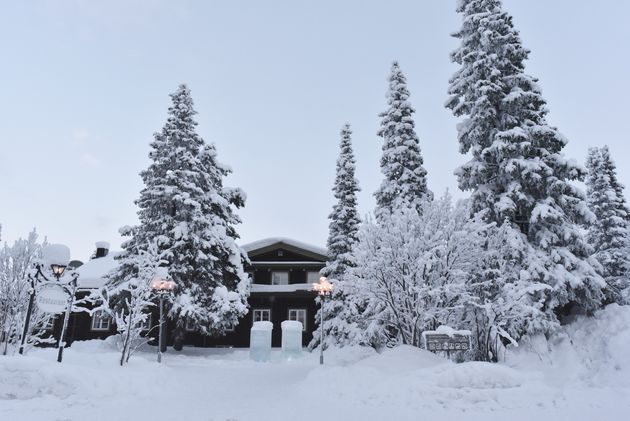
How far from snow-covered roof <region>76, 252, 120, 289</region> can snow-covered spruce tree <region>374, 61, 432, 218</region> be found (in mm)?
19231

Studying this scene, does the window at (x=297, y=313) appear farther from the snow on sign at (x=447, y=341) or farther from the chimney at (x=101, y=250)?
the snow on sign at (x=447, y=341)

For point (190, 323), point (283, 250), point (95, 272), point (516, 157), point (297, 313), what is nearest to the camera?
point (516, 157)

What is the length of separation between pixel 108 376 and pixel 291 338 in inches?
565

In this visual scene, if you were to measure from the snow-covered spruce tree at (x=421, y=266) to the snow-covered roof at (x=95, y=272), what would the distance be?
847 inches

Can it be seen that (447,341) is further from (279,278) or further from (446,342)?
(279,278)

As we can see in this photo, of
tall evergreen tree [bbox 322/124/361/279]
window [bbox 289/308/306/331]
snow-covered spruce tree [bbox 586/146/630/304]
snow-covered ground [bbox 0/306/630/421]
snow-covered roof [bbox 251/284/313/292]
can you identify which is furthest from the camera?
window [bbox 289/308/306/331]

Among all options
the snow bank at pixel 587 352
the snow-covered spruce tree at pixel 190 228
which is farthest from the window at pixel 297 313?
the snow bank at pixel 587 352

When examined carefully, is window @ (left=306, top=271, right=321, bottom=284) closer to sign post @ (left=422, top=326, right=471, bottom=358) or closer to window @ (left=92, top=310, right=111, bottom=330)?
window @ (left=92, top=310, right=111, bottom=330)

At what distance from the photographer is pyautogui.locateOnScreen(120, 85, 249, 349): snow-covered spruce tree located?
82.9 feet

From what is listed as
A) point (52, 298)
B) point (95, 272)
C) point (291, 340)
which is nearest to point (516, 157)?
point (291, 340)

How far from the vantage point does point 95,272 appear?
113 feet

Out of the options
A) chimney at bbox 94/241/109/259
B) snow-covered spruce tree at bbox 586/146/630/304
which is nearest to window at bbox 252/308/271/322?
chimney at bbox 94/241/109/259

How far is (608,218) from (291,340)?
24681 mm

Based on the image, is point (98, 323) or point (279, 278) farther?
point (279, 278)
